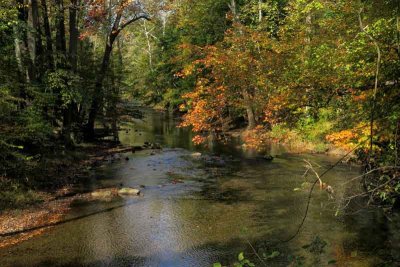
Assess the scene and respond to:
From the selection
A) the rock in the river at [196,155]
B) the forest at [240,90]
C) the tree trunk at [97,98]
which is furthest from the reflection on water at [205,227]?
the tree trunk at [97,98]

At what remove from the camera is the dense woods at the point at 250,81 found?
8.09m

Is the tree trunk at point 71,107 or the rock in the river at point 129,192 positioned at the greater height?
the tree trunk at point 71,107

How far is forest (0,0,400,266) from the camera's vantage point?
807 cm

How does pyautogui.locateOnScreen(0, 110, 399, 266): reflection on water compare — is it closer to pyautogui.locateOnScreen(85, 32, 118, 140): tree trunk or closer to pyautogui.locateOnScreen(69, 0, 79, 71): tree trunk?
pyautogui.locateOnScreen(69, 0, 79, 71): tree trunk

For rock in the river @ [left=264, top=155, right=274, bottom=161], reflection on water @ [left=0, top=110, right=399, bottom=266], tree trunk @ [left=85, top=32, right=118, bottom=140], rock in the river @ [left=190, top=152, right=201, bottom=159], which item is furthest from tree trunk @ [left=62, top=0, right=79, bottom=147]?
rock in the river @ [left=264, top=155, right=274, bottom=161]

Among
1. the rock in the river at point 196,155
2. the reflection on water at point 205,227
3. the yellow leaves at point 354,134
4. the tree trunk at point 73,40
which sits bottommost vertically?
the reflection on water at point 205,227

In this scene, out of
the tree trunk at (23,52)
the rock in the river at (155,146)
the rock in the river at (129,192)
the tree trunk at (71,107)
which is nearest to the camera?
the rock in the river at (129,192)

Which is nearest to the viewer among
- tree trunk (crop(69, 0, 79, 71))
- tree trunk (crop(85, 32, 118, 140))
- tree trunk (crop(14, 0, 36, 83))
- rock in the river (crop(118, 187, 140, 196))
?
rock in the river (crop(118, 187, 140, 196))

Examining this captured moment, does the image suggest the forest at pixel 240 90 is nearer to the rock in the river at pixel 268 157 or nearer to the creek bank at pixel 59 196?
the creek bank at pixel 59 196

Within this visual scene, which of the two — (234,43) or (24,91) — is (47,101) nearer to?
(24,91)

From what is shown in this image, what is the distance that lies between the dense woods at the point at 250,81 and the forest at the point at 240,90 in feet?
0.19

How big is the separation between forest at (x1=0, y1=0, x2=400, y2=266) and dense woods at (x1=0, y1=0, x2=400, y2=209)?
2.2 inches

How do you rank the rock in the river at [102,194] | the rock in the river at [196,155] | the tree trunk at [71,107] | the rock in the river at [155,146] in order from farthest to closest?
the rock in the river at [155,146], the rock in the river at [196,155], the tree trunk at [71,107], the rock in the river at [102,194]

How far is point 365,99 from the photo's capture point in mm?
8359
